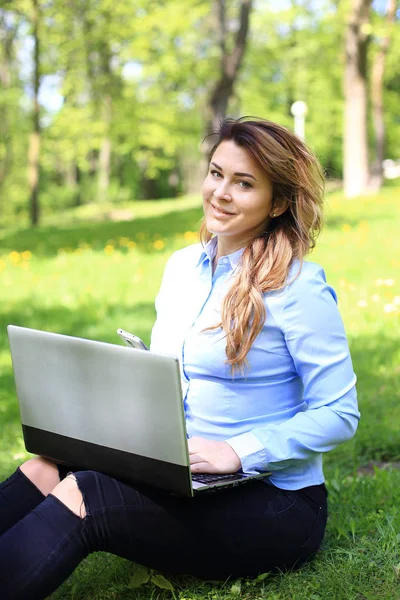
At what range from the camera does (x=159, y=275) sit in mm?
8406

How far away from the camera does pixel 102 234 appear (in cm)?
1312

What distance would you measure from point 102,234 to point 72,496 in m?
11.2

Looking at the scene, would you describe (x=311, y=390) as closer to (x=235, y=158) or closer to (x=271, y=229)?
(x=271, y=229)

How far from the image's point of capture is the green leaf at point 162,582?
245 cm

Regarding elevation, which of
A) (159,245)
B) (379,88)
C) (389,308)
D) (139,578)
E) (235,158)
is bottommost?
(159,245)

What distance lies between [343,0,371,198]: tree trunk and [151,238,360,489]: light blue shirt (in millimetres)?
14719

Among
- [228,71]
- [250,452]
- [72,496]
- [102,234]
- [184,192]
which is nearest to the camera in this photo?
[72,496]

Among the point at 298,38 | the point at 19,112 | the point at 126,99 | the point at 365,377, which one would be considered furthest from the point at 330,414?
the point at 19,112

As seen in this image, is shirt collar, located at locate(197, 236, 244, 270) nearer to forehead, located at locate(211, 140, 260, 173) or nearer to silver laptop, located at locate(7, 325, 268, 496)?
forehead, located at locate(211, 140, 260, 173)

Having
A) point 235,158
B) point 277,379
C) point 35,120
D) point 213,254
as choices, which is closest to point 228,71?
point 35,120

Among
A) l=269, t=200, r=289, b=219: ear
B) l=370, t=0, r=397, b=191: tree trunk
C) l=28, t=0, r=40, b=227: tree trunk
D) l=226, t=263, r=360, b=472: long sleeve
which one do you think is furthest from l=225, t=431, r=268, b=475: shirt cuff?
l=370, t=0, r=397, b=191: tree trunk

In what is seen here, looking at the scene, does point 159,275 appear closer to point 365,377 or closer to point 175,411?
point 365,377

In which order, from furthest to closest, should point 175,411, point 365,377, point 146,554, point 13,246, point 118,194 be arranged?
point 118,194
point 13,246
point 365,377
point 146,554
point 175,411

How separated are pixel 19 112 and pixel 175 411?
31164mm
